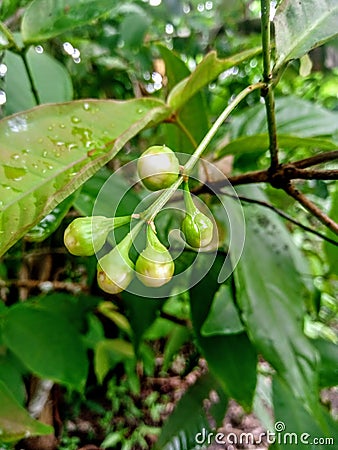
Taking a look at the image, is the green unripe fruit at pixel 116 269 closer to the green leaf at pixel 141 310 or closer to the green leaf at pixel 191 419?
the green leaf at pixel 141 310

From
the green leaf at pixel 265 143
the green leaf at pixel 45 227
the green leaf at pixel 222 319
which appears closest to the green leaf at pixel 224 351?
the green leaf at pixel 222 319

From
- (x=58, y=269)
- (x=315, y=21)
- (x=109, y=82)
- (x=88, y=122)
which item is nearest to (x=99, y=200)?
(x=88, y=122)

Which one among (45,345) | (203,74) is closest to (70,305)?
(45,345)

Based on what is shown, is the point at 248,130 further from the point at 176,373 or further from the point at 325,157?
the point at 176,373

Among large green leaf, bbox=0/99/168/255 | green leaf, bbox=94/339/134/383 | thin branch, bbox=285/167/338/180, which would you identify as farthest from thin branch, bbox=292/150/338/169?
green leaf, bbox=94/339/134/383

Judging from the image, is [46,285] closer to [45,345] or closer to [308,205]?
[45,345]

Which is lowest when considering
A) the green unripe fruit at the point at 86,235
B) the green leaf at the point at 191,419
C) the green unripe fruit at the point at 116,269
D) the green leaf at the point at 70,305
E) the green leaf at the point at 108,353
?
the green leaf at the point at 108,353

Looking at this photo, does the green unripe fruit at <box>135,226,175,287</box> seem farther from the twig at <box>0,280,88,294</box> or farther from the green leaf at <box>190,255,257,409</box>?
the twig at <box>0,280,88,294</box>

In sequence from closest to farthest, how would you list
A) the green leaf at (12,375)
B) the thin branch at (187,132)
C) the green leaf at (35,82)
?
the thin branch at (187,132) < the green leaf at (35,82) < the green leaf at (12,375)
